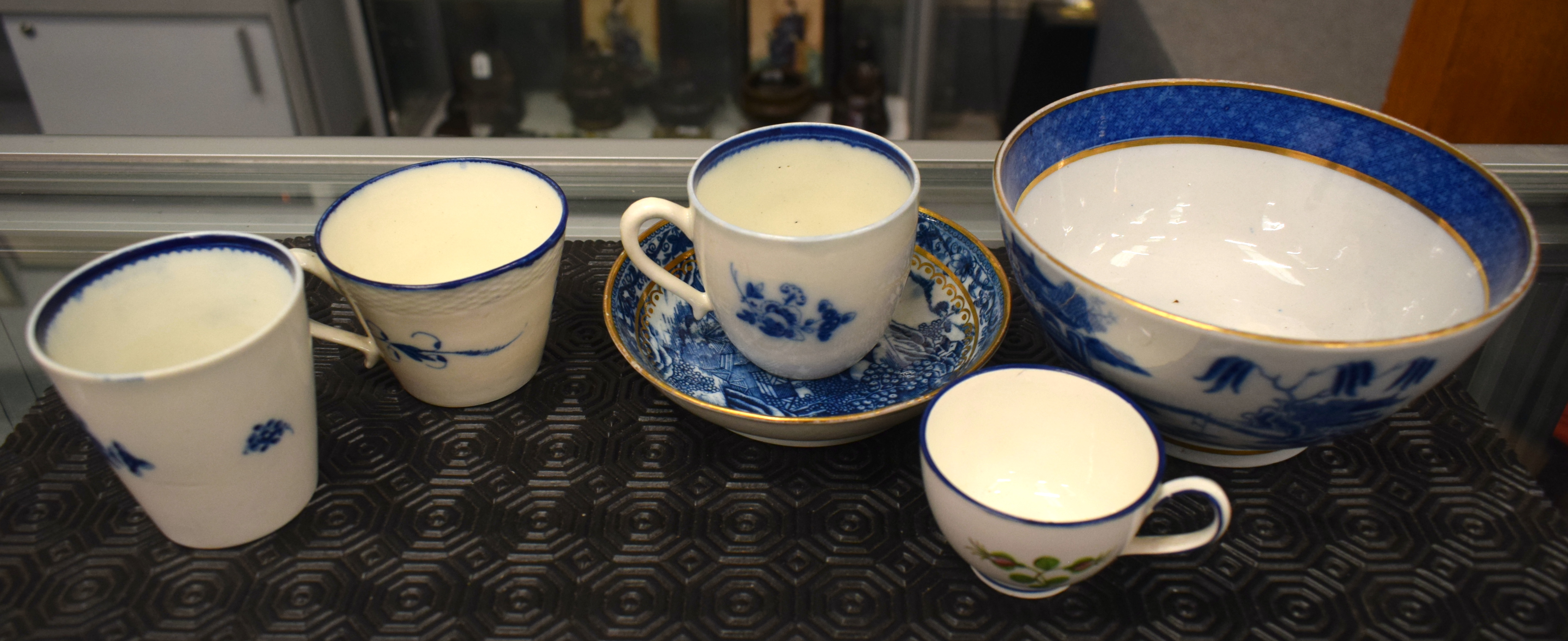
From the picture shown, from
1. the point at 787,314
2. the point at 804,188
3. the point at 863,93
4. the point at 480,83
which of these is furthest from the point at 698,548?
the point at 480,83

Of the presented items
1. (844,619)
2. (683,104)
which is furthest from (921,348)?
(683,104)

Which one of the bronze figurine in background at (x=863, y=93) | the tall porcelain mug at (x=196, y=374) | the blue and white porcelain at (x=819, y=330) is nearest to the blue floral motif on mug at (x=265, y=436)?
the tall porcelain mug at (x=196, y=374)

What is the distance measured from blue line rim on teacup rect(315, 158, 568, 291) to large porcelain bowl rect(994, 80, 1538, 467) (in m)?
0.24

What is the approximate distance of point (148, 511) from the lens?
0.47 metres

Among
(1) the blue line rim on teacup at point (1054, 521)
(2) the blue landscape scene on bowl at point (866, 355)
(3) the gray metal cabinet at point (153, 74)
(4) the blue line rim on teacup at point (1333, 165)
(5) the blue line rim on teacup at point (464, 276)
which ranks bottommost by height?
(3) the gray metal cabinet at point (153, 74)

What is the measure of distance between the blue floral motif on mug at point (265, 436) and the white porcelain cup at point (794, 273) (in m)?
0.19

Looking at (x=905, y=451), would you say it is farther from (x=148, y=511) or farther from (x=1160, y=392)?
(x=148, y=511)

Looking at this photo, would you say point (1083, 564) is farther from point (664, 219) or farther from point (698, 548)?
point (664, 219)

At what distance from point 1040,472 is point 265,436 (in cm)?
38

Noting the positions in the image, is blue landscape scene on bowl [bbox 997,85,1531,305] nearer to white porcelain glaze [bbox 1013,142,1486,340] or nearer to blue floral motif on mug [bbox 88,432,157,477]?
white porcelain glaze [bbox 1013,142,1486,340]

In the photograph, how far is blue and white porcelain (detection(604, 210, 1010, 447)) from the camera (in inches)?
19.8

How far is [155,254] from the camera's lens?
18.6 inches

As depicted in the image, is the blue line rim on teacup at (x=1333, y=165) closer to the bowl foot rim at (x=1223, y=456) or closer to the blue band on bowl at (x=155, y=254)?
the bowl foot rim at (x=1223, y=456)

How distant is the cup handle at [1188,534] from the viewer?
0.41 m
